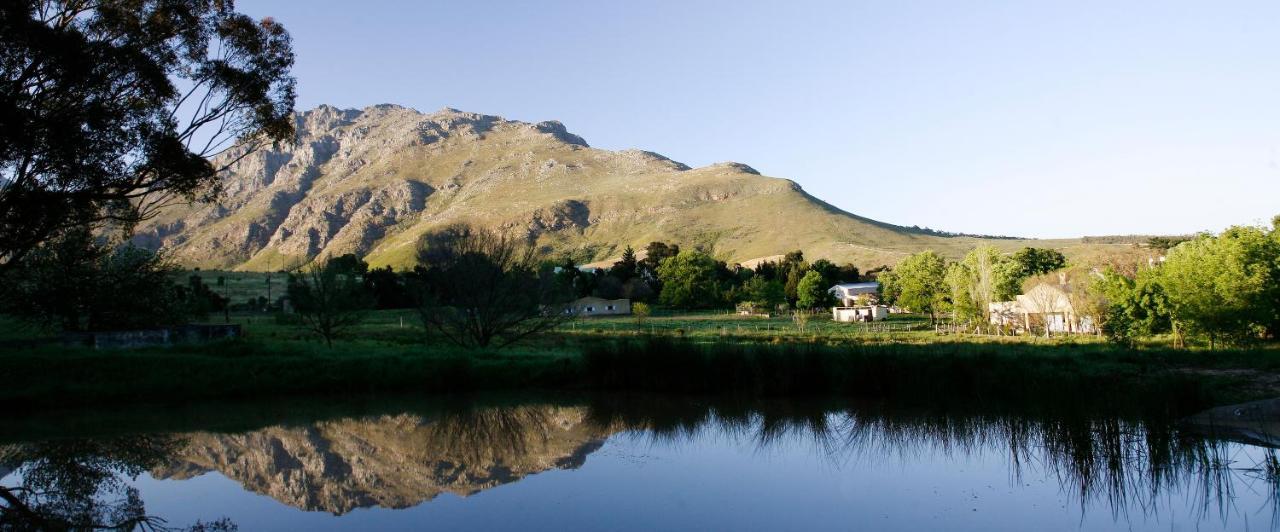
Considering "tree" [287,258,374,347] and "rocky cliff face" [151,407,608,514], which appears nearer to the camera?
"rocky cliff face" [151,407,608,514]

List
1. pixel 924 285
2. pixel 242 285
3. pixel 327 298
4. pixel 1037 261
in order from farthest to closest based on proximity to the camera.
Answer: pixel 242 285 → pixel 1037 261 → pixel 924 285 → pixel 327 298

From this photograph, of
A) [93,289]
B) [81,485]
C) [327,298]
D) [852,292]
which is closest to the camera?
[81,485]

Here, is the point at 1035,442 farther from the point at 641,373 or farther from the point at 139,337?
the point at 139,337

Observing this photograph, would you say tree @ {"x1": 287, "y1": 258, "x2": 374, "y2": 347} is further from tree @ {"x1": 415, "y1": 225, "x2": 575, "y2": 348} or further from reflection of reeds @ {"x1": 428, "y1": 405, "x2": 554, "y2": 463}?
reflection of reeds @ {"x1": 428, "y1": 405, "x2": 554, "y2": 463}

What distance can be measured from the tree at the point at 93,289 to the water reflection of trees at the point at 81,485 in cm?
1162

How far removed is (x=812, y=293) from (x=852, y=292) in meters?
11.0

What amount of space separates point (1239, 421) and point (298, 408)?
1695 centimetres

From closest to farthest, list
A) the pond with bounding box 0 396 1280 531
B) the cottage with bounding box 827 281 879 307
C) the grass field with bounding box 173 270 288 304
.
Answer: the pond with bounding box 0 396 1280 531, the cottage with bounding box 827 281 879 307, the grass field with bounding box 173 270 288 304

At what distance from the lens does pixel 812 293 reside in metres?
77.9

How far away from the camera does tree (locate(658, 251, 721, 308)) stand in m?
83.4

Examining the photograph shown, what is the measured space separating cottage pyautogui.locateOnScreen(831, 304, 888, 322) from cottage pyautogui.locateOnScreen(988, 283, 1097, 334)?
1171cm

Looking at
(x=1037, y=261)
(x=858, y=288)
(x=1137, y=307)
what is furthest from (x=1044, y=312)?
(x=858, y=288)

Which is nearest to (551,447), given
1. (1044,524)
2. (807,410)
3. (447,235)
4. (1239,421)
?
(807,410)

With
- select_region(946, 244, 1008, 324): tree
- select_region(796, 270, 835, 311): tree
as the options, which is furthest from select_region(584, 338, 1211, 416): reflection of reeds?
select_region(796, 270, 835, 311): tree
